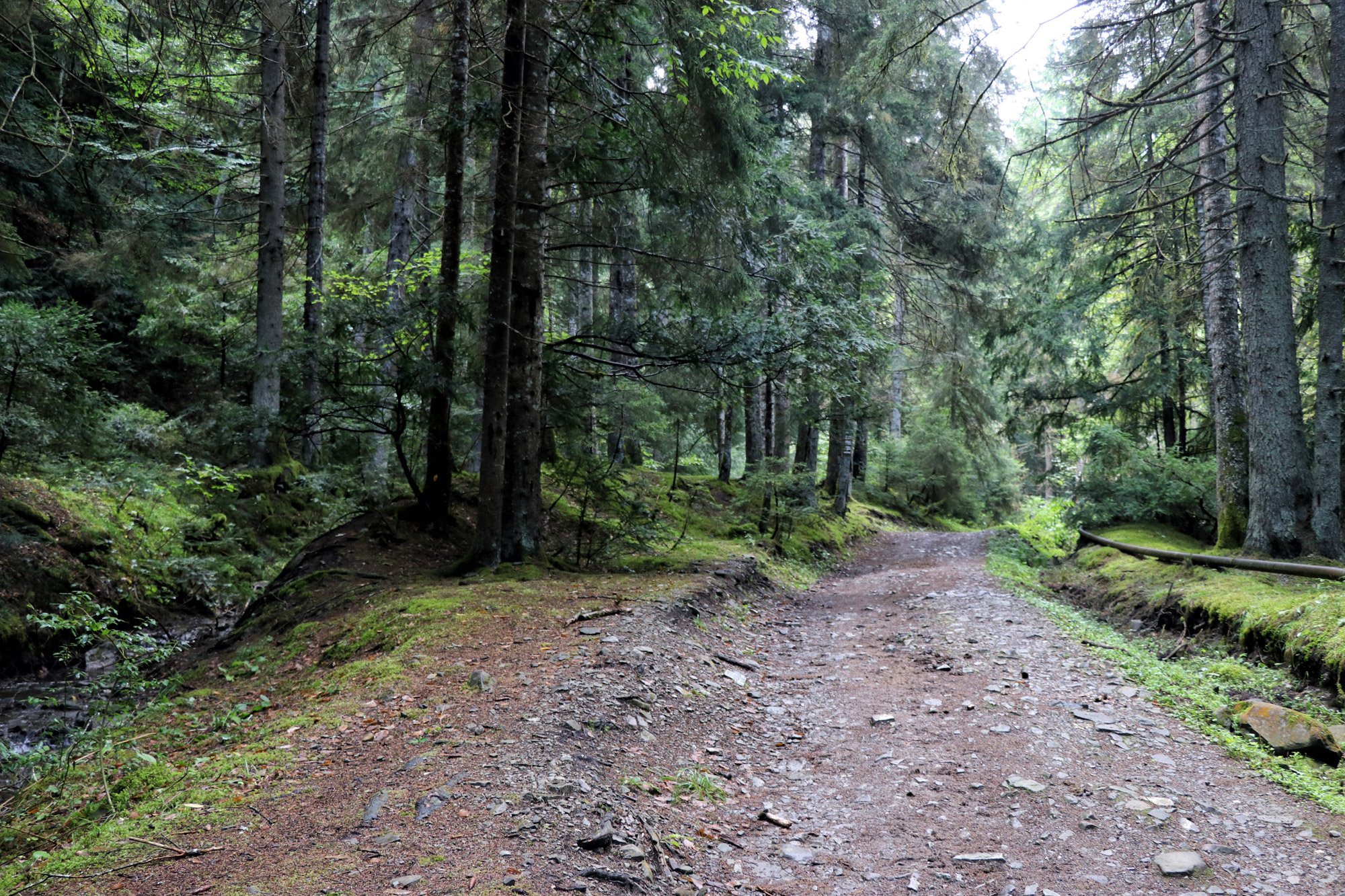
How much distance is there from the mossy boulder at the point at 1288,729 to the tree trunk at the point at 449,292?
752 cm

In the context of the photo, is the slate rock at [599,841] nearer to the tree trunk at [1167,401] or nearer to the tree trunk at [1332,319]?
the tree trunk at [1332,319]

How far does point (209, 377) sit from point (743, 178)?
13963mm

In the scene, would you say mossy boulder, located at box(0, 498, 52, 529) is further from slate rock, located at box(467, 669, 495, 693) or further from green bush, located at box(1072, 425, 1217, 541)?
green bush, located at box(1072, 425, 1217, 541)

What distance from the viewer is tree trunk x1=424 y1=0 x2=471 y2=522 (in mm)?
8156

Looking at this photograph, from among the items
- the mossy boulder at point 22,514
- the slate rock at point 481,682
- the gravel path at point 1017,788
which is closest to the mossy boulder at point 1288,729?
the gravel path at point 1017,788

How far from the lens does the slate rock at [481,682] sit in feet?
15.4

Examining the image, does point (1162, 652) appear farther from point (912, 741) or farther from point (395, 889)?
point (395, 889)

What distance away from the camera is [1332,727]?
436 cm

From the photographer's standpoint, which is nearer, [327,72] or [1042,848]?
[1042,848]

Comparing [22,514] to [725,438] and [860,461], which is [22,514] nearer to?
[725,438]

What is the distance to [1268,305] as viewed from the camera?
7.99m

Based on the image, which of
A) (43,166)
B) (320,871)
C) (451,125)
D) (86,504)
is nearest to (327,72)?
(43,166)

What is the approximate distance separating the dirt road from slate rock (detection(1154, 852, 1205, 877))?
0.04 meters

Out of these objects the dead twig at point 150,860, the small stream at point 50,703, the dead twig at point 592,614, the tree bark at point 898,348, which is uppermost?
the tree bark at point 898,348
